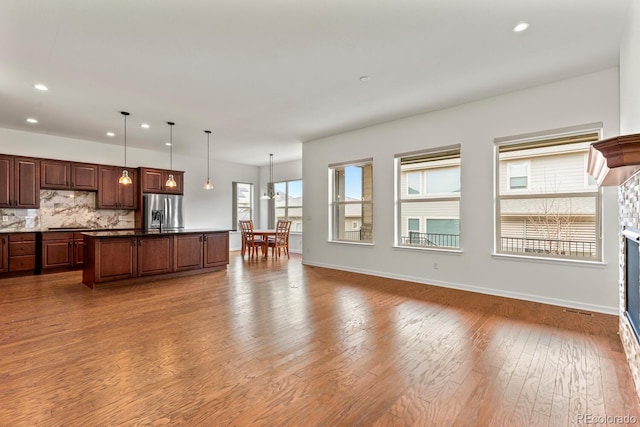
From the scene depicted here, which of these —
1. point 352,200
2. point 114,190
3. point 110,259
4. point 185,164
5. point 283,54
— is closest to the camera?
point 283,54

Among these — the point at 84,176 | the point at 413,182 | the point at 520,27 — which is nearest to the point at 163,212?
the point at 84,176

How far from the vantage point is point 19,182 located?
5621mm

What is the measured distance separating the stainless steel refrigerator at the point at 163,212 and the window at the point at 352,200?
405 cm

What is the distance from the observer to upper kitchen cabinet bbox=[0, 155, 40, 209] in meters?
5.46

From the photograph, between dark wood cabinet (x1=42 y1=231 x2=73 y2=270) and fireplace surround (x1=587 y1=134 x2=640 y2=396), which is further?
dark wood cabinet (x1=42 y1=231 x2=73 y2=270)

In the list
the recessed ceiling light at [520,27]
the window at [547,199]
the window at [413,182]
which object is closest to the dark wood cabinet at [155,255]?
the window at [413,182]

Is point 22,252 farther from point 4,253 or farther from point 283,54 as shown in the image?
point 283,54

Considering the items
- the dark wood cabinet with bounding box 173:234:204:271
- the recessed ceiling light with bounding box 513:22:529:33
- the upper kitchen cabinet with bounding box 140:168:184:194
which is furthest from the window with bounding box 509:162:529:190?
the upper kitchen cabinet with bounding box 140:168:184:194

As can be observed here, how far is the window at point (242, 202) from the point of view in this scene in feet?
32.4

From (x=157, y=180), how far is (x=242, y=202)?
→ 3.13 metres

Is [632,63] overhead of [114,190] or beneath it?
overhead

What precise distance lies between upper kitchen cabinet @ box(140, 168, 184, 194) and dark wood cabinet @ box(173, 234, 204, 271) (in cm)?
245

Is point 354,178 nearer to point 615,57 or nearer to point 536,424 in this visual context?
point 615,57

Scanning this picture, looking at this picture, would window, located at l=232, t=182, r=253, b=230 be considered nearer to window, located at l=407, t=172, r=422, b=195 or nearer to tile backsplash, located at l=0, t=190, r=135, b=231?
tile backsplash, located at l=0, t=190, r=135, b=231
